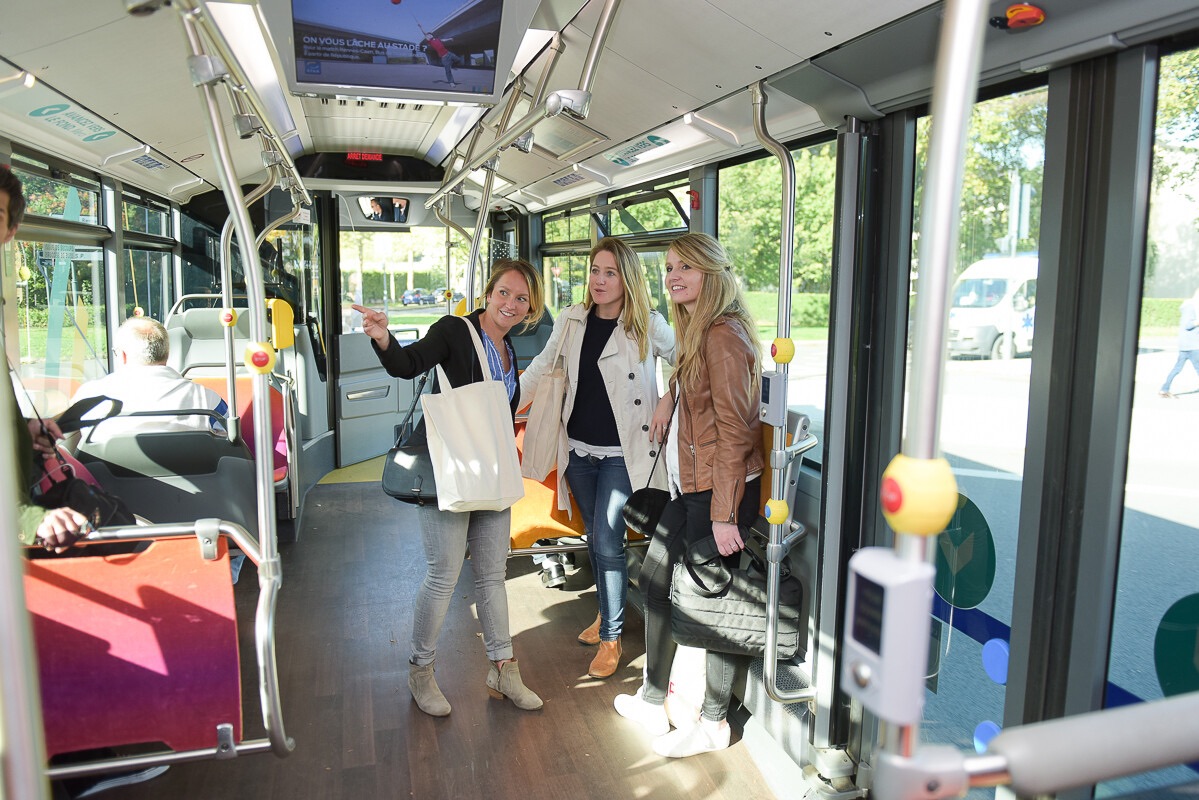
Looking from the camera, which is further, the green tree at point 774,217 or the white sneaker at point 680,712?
the green tree at point 774,217

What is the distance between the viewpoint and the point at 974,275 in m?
2.35

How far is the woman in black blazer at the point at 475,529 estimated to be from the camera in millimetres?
3025

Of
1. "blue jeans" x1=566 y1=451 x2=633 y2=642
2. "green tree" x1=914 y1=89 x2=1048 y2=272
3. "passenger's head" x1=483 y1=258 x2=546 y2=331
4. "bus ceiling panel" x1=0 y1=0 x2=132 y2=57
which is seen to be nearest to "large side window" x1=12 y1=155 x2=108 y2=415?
"bus ceiling panel" x1=0 y1=0 x2=132 y2=57

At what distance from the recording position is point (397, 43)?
2689 mm

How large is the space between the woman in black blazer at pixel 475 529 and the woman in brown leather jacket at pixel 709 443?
1.75ft

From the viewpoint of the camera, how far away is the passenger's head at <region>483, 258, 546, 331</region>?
10.2 ft

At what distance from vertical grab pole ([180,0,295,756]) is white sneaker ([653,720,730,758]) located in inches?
51.1

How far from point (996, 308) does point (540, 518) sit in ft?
7.66

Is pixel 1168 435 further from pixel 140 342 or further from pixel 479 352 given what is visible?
pixel 140 342

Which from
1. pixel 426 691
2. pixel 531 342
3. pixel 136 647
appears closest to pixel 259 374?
pixel 136 647

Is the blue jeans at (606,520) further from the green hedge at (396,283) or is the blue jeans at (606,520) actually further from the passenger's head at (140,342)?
the green hedge at (396,283)

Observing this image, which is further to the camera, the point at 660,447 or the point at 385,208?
the point at 385,208

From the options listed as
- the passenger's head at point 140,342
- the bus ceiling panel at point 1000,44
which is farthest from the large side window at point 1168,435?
the passenger's head at point 140,342

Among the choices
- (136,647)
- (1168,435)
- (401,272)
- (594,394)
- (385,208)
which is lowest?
(136,647)
